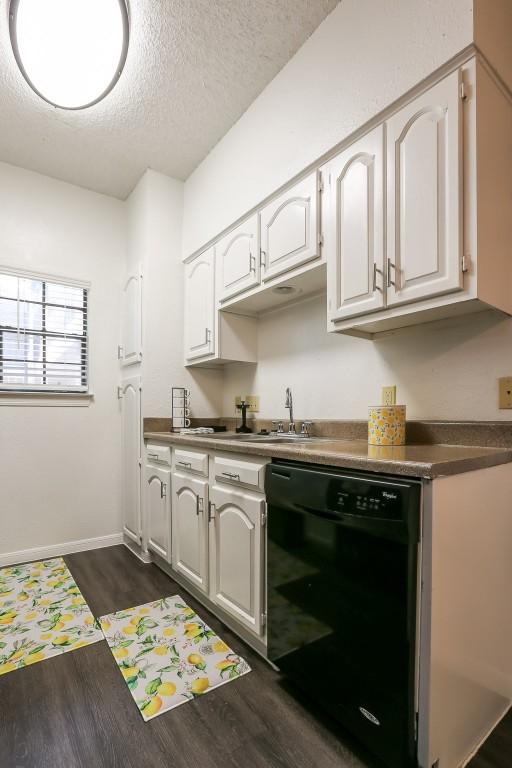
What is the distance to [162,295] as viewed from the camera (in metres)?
2.96

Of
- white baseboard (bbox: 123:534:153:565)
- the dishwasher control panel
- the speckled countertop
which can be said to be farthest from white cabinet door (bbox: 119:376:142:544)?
the dishwasher control panel

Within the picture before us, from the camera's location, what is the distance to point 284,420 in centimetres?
248

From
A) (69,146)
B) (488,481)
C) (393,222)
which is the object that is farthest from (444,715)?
(69,146)

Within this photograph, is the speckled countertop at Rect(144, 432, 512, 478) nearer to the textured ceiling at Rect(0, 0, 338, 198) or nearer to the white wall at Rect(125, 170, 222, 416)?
the white wall at Rect(125, 170, 222, 416)

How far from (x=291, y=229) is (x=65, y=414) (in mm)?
2175

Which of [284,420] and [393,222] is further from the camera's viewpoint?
[284,420]

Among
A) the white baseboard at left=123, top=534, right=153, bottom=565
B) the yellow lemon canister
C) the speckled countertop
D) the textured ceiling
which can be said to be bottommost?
the white baseboard at left=123, top=534, right=153, bottom=565

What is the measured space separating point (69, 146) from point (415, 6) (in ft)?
7.32

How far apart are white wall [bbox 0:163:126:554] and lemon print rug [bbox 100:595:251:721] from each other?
1189 millimetres

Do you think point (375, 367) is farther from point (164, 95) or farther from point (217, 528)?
point (164, 95)

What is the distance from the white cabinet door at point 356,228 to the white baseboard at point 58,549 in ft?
8.35

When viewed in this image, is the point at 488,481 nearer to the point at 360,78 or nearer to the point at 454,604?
the point at 454,604

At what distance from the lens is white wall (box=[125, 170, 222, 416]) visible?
2889 mm

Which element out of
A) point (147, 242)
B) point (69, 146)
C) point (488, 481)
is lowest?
point (488, 481)
